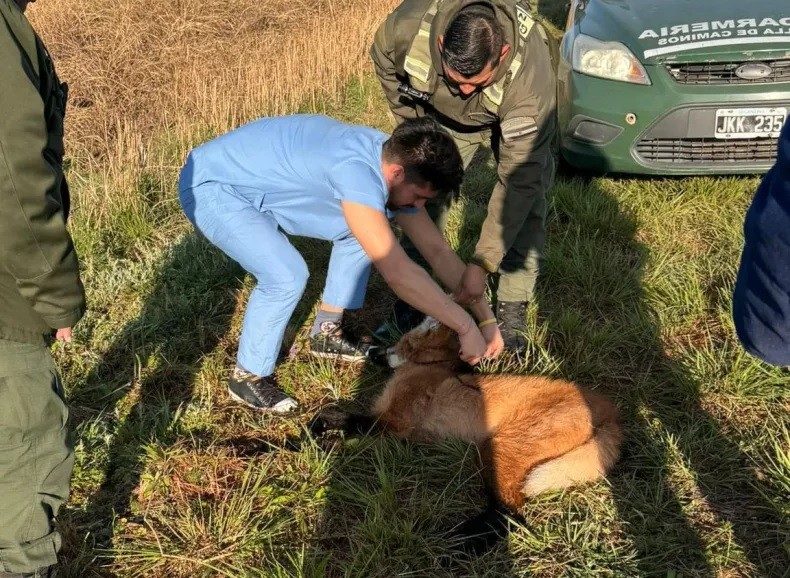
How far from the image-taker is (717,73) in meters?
3.91

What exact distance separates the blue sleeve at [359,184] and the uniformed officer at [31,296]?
3.20 feet

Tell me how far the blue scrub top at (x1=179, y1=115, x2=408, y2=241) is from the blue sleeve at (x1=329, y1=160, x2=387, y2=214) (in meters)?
0.02

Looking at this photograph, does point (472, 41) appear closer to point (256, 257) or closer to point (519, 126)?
point (519, 126)

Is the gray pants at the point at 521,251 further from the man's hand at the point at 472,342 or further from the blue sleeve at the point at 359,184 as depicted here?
the blue sleeve at the point at 359,184

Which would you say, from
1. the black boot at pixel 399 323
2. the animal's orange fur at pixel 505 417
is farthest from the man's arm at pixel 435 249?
the black boot at pixel 399 323

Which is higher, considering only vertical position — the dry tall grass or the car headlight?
the car headlight

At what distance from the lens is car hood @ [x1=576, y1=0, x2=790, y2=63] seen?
3.88 meters

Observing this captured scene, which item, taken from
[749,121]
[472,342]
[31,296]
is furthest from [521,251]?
[31,296]

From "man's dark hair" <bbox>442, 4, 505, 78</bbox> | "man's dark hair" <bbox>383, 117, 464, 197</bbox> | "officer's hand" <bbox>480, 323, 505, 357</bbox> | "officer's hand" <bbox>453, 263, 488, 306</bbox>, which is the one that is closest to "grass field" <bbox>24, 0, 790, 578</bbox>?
"officer's hand" <bbox>480, 323, 505, 357</bbox>

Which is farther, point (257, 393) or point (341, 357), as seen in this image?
point (341, 357)

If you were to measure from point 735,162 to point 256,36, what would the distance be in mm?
6192

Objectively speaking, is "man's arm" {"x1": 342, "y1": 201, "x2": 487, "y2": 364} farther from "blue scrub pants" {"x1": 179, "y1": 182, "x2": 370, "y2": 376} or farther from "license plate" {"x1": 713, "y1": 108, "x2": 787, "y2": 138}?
"license plate" {"x1": 713, "y1": 108, "x2": 787, "y2": 138}

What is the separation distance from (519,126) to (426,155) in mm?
566

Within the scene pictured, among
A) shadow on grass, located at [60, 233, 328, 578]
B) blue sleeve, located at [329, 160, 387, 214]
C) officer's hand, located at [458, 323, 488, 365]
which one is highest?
blue sleeve, located at [329, 160, 387, 214]
